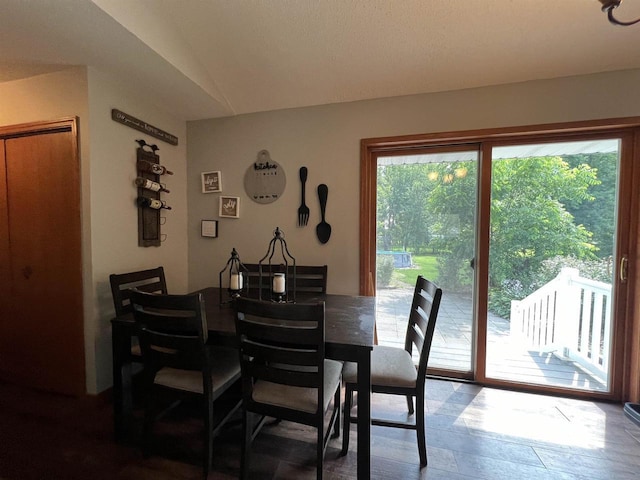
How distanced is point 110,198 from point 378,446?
2474 millimetres

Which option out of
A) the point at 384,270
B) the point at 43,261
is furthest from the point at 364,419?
the point at 43,261

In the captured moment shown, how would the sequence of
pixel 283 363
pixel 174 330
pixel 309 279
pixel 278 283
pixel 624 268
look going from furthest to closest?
pixel 309 279 < pixel 624 268 < pixel 278 283 < pixel 174 330 < pixel 283 363

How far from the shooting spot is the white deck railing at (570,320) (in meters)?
2.04

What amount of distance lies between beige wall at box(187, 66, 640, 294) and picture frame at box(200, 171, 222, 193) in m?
0.06

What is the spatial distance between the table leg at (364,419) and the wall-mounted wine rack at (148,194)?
2.04 m

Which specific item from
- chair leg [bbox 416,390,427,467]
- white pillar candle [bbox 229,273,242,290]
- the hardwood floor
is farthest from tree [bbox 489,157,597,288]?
white pillar candle [bbox 229,273,242,290]

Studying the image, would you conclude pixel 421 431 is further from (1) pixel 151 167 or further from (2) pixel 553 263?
(1) pixel 151 167

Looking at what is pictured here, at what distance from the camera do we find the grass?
2.32 m

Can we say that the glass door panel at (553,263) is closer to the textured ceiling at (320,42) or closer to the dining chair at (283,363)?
the textured ceiling at (320,42)

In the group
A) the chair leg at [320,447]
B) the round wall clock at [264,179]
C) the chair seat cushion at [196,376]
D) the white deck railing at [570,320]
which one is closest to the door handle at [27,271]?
the chair seat cushion at [196,376]

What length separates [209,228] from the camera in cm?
260

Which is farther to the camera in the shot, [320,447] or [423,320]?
[423,320]

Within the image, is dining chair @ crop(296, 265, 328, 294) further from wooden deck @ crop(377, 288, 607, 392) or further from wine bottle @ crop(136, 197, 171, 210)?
wine bottle @ crop(136, 197, 171, 210)

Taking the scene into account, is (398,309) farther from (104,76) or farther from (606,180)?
(104,76)
